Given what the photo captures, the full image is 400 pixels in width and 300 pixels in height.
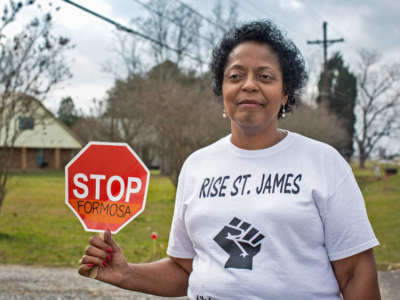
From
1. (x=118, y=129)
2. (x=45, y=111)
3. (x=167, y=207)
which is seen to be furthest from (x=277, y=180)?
(x=118, y=129)

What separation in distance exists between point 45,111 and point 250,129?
10243 mm

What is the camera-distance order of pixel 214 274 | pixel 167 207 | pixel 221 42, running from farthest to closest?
pixel 167 207
pixel 221 42
pixel 214 274

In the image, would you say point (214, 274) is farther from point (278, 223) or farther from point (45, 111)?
point (45, 111)

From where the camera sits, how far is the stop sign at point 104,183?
74.6 inches

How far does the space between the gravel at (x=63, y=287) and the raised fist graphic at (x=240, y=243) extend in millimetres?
3845

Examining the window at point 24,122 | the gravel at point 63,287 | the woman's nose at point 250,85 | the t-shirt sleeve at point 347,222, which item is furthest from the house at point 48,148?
the t-shirt sleeve at point 347,222

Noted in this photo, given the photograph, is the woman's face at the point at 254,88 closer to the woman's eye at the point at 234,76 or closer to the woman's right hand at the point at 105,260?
the woman's eye at the point at 234,76

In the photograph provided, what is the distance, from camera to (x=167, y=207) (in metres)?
17.2

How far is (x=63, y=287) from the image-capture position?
6.21 meters

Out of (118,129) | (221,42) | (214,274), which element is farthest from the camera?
(118,129)

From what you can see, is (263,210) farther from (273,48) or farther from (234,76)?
(273,48)

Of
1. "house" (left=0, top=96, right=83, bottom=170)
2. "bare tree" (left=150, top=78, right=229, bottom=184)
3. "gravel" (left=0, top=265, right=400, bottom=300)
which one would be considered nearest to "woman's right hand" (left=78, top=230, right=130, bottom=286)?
"gravel" (left=0, top=265, right=400, bottom=300)

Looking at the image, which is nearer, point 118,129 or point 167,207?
point 167,207

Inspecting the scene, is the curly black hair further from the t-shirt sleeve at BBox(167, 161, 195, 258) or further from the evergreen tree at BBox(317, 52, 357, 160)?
the evergreen tree at BBox(317, 52, 357, 160)
